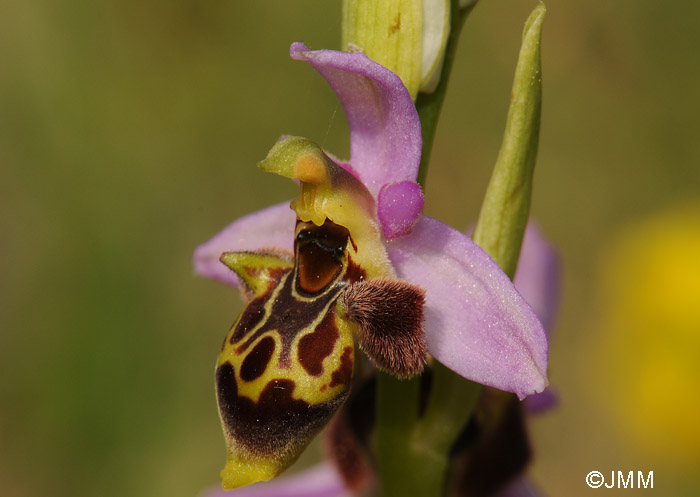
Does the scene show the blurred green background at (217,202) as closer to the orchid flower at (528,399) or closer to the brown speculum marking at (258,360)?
the orchid flower at (528,399)

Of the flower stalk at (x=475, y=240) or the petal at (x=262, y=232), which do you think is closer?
the flower stalk at (x=475, y=240)

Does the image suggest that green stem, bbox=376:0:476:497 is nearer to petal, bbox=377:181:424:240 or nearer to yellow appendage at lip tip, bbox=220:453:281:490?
petal, bbox=377:181:424:240

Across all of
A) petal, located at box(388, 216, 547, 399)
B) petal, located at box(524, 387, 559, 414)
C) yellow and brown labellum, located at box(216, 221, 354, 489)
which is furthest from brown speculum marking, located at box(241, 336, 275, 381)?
petal, located at box(524, 387, 559, 414)

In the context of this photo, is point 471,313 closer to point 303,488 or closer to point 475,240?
point 475,240

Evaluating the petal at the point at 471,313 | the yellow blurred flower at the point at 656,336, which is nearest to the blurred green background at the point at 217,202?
the yellow blurred flower at the point at 656,336

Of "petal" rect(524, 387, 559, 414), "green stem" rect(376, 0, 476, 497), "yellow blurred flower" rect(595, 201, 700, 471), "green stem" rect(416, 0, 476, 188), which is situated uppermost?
"green stem" rect(416, 0, 476, 188)

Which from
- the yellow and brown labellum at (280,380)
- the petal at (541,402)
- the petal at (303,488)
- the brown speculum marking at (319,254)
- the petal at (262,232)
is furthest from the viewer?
the petal at (303,488)

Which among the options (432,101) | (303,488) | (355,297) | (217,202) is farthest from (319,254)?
(217,202)
